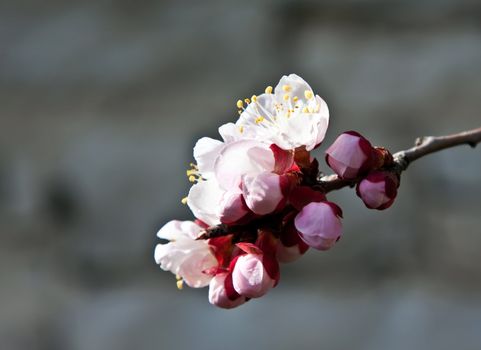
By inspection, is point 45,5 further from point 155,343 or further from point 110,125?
point 155,343

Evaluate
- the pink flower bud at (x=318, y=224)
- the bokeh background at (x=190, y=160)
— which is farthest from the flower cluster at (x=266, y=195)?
the bokeh background at (x=190, y=160)

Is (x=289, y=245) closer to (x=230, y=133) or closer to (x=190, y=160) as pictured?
(x=230, y=133)

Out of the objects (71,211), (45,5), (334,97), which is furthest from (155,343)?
(45,5)

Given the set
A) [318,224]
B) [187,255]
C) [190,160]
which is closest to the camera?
[318,224]

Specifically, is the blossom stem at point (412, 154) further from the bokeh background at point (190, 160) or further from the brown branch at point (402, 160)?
the bokeh background at point (190, 160)

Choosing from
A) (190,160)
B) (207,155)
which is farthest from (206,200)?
(190,160)

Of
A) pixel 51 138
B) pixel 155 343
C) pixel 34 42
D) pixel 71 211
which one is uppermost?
pixel 34 42

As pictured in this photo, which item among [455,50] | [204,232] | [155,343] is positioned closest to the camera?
[204,232]
